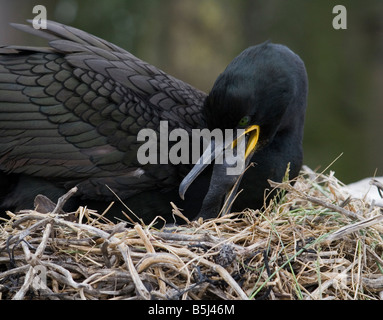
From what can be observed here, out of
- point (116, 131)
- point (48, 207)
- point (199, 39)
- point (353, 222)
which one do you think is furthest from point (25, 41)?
point (353, 222)

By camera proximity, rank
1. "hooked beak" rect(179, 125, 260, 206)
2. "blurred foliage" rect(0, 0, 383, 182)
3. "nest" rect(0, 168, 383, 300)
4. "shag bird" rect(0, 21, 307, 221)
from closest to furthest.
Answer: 1. "nest" rect(0, 168, 383, 300)
2. "hooked beak" rect(179, 125, 260, 206)
3. "shag bird" rect(0, 21, 307, 221)
4. "blurred foliage" rect(0, 0, 383, 182)

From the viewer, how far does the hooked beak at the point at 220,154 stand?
3.74 meters

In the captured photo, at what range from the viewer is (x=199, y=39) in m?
10.1

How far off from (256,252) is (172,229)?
0.60m

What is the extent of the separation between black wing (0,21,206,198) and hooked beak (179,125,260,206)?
13.1 inches

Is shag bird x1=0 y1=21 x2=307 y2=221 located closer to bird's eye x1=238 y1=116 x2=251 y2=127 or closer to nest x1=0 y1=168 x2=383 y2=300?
bird's eye x1=238 y1=116 x2=251 y2=127

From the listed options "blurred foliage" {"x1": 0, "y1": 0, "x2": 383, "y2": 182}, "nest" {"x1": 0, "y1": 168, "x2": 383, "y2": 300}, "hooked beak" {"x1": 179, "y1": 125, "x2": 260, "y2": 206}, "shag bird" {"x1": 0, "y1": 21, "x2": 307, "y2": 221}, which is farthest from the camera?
"blurred foliage" {"x1": 0, "y1": 0, "x2": 383, "y2": 182}

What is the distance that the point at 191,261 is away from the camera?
2.91 m

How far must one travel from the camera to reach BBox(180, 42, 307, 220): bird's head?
375cm

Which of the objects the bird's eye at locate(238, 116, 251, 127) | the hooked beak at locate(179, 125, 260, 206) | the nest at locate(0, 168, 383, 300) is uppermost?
the bird's eye at locate(238, 116, 251, 127)

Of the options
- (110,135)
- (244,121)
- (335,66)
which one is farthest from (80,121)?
(335,66)

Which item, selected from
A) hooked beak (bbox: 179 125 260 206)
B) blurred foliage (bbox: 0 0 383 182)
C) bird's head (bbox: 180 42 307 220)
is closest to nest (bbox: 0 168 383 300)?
hooked beak (bbox: 179 125 260 206)

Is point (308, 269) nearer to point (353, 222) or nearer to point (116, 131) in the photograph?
point (353, 222)

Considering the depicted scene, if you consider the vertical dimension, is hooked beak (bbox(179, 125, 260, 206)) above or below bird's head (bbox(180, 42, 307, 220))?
below
